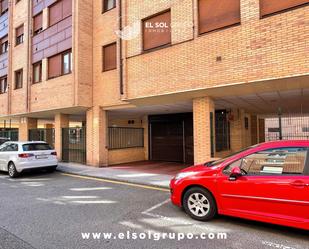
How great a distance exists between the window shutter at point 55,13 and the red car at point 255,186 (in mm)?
12034

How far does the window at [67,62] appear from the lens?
473 inches

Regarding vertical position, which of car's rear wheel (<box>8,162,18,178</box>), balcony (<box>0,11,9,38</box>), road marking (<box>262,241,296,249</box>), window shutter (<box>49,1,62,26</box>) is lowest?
road marking (<box>262,241,296,249</box>)

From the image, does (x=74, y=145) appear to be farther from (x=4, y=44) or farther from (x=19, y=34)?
(x=4, y=44)

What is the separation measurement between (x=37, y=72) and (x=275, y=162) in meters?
14.1

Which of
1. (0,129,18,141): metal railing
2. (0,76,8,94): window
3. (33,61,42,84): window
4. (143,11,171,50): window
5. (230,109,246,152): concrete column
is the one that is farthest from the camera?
(0,129,18,141): metal railing

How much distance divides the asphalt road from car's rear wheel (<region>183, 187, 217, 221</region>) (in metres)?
0.14

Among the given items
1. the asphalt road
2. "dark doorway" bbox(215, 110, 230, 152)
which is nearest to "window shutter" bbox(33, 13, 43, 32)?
the asphalt road

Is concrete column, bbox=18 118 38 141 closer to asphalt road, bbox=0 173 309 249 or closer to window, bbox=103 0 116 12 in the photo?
window, bbox=103 0 116 12

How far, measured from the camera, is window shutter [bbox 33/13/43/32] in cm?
1420

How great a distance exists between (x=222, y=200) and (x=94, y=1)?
38.1ft

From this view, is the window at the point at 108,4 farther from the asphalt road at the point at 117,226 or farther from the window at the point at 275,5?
the asphalt road at the point at 117,226

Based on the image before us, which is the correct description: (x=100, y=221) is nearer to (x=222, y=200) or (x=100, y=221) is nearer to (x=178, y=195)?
(x=178, y=195)

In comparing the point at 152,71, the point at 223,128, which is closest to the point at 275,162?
the point at 152,71

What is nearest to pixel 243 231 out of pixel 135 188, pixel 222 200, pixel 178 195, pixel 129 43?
pixel 222 200
